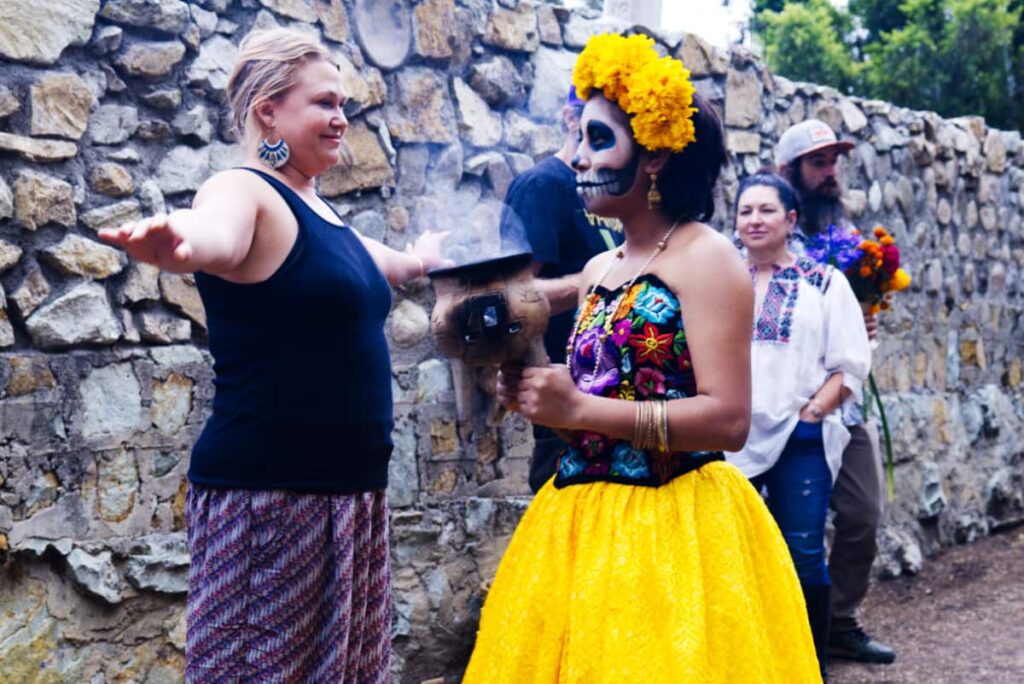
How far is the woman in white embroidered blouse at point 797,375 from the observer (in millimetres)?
4250

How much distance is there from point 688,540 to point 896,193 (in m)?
5.31

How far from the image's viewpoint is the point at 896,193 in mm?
7203

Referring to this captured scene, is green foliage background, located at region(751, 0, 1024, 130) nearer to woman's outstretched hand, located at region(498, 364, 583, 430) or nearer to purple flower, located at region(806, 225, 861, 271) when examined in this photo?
purple flower, located at region(806, 225, 861, 271)

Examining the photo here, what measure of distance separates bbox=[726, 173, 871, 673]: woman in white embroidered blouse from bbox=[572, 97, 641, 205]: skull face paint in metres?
1.83

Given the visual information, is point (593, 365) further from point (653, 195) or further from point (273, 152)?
point (273, 152)

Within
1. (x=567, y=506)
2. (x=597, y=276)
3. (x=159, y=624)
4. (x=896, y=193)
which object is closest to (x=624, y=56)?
(x=597, y=276)

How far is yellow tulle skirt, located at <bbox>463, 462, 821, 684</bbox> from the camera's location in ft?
7.55

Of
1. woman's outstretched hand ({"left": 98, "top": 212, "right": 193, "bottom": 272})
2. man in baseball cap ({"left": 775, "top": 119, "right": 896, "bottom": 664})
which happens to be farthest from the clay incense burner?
man in baseball cap ({"left": 775, "top": 119, "right": 896, "bottom": 664})

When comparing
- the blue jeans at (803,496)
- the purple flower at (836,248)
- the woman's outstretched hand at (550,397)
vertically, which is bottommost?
the blue jeans at (803,496)

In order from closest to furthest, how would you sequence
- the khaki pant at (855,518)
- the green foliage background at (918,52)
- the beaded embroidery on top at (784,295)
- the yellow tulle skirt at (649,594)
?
1. the yellow tulle skirt at (649,594)
2. the beaded embroidery on top at (784,295)
3. the khaki pant at (855,518)
4. the green foliage background at (918,52)

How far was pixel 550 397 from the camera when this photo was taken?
238 cm

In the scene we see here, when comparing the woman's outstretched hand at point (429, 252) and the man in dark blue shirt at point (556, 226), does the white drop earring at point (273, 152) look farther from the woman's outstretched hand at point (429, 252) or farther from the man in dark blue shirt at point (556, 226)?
the man in dark blue shirt at point (556, 226)

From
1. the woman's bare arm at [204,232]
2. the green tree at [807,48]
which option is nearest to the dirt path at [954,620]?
the woman's bare arm at [204,232]

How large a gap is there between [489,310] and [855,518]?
330cm
